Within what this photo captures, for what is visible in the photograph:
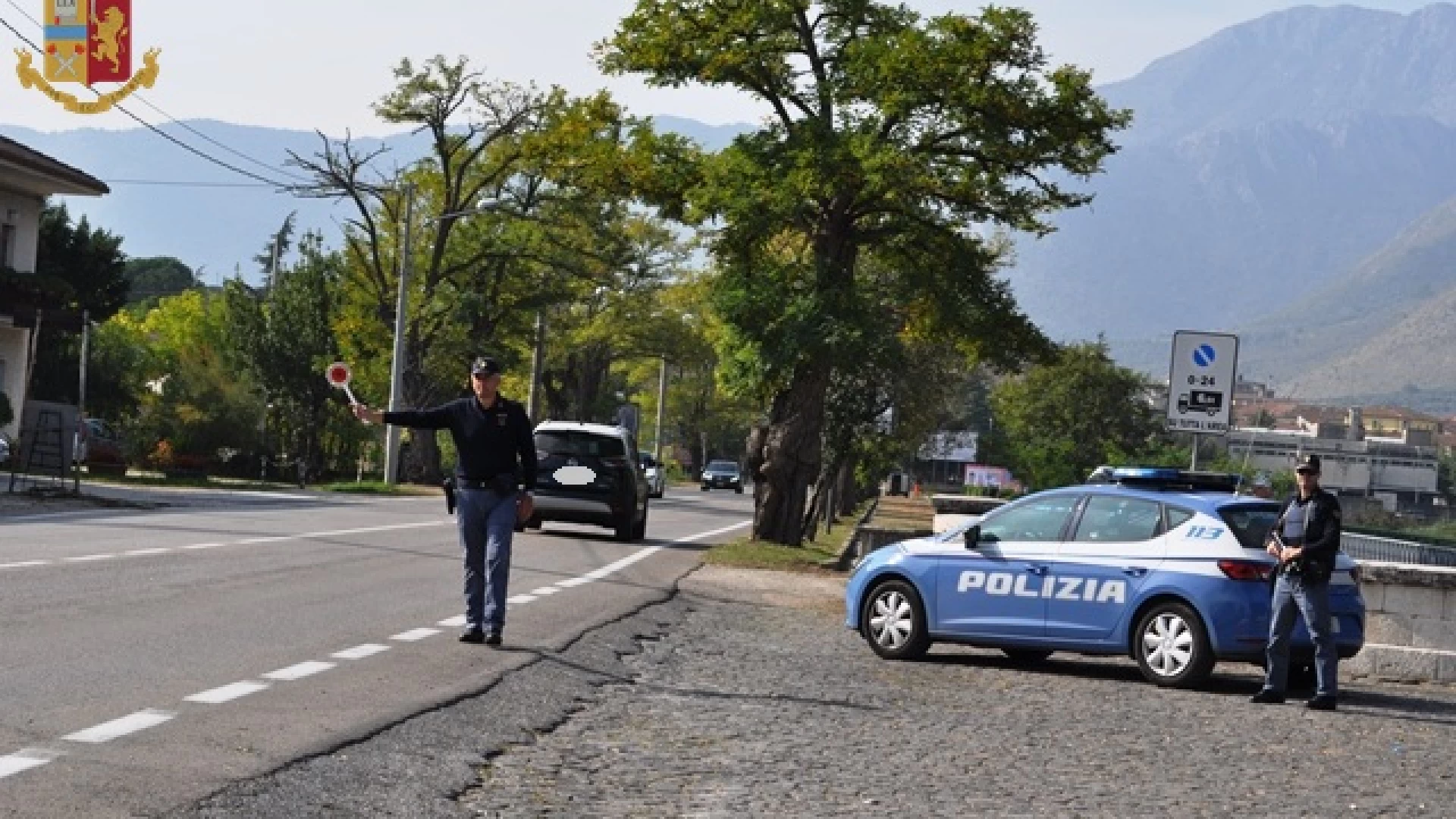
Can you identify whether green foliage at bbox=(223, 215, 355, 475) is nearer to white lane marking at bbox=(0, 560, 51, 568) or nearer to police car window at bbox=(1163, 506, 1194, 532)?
white lane marking at bbox=(0, 560, 51, 568)

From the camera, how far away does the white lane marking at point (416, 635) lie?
1552 centimetres

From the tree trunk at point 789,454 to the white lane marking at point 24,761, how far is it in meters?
24.1

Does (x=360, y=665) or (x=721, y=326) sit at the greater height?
(x=721, y=326)

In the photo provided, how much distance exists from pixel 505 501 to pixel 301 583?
183 inches

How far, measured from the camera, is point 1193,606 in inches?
Answer: 654

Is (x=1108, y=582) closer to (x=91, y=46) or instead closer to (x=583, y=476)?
(x=583, y=476)

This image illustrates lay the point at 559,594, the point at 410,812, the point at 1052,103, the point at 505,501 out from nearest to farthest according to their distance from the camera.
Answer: the point at 410,812 < the point at 505,501 < the point at 559,594 < the point at 1052,103

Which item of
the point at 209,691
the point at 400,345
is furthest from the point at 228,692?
the point at 400,345

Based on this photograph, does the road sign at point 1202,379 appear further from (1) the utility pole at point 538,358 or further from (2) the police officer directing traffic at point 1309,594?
(1) the utility pole at point 538,358

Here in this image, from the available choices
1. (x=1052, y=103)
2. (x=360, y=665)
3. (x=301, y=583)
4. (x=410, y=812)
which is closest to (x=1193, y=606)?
(x=360, y=665)

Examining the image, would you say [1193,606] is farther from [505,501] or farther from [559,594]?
[559,594]

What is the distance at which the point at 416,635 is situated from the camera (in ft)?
52.1

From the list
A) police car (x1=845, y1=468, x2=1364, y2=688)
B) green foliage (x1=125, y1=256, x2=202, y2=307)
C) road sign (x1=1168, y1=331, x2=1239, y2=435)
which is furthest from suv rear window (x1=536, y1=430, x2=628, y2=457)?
green foliage (x1=125, y1=256, x2=202, y2=307)

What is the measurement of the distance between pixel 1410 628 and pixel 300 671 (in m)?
10.8
